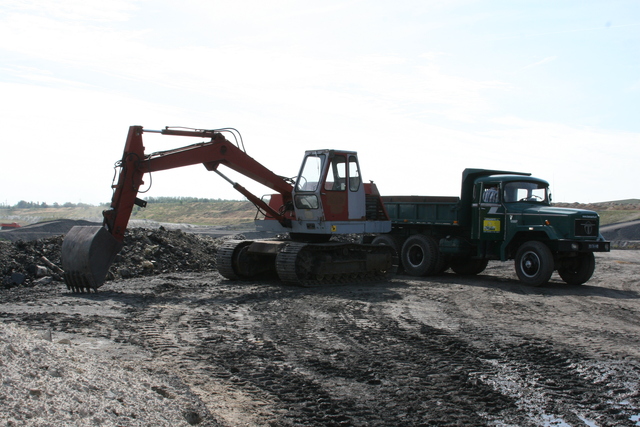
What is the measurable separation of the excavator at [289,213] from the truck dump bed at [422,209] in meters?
1.82

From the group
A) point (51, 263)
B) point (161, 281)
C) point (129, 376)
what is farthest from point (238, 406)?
point (51, 263)

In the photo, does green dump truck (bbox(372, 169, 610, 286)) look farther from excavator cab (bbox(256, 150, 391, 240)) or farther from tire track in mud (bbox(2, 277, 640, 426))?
tire track in mud (bbox(2, 277, 640, 426))

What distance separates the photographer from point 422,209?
16578mm

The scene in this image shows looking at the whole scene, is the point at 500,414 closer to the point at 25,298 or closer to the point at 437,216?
the point at 25,298

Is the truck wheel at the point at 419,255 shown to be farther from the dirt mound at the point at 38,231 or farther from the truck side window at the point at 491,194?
the dirt mound at the point at 38,231

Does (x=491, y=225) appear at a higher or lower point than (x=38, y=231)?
higher

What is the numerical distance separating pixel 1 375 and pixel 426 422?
328 centimetres

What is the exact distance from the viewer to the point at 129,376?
5434 mm

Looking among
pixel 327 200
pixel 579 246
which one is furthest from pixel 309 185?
pixel 579 246

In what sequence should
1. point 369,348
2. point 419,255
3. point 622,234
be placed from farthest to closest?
point 622,234 < point 419,255 < point 369,348

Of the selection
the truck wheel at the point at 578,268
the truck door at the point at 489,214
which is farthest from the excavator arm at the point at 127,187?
the truck wheel at the point at 578,268

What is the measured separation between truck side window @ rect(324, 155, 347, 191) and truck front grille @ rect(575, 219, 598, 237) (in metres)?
5.41

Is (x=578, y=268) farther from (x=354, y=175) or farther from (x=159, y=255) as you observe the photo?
(x=159, y=255)

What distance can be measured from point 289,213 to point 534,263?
5.87 m
